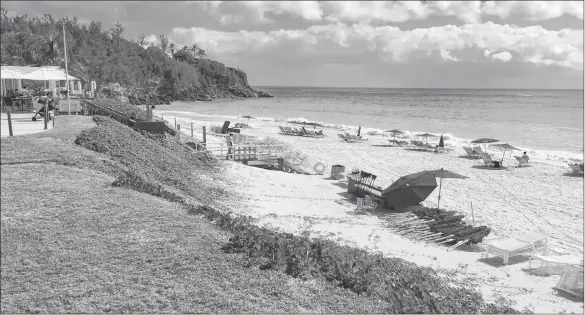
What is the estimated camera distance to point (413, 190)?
11.2 meters

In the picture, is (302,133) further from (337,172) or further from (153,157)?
(153,157)

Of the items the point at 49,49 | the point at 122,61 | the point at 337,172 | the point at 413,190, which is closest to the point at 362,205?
the point at 413,190

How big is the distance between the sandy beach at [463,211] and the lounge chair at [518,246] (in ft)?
0.64

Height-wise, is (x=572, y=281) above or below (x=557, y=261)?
below

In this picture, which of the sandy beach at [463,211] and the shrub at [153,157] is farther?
the shrub at [153,157]

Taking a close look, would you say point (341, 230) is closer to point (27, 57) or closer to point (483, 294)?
point (483, 294)

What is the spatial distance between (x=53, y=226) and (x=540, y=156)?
76.7ft

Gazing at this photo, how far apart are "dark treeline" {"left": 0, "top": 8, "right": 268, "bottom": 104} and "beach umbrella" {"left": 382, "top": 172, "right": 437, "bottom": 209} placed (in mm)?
15450

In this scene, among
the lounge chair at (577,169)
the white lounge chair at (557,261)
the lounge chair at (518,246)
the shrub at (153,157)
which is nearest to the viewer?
the white lounge chair at (557,261)

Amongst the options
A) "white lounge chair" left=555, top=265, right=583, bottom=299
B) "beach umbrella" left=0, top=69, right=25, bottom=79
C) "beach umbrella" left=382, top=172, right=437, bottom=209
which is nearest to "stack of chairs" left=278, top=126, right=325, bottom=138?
"beach umbrella" left=0, top=69, right=25, bottom=79

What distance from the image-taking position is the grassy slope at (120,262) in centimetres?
444

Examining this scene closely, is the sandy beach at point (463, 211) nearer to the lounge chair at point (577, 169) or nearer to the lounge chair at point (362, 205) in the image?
the lounge chair at point (362, 205)

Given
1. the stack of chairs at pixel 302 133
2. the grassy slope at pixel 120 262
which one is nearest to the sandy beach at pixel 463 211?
the grassy slope at pixel 120 262

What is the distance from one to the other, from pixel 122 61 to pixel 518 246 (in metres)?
73.2
